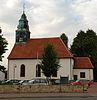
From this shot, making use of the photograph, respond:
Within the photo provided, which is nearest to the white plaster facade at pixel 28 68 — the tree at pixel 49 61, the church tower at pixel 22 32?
the church tower at pixel 22 32

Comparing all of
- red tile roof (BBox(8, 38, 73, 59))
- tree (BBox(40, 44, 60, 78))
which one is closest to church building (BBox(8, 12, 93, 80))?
red tile roof (BBox(8, 38, 73, 59))

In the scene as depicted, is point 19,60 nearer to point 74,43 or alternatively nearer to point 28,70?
point 28,70

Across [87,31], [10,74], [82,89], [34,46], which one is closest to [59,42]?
[34,46]

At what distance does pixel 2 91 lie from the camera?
37.6 meters

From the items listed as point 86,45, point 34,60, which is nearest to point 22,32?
point 34,60

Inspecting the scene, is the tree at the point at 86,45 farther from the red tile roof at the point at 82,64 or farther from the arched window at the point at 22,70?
the arched window at the point at 22,70

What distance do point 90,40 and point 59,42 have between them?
18.7 metres

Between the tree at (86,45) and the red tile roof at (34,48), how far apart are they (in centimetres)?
1657

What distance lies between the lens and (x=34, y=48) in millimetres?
82750

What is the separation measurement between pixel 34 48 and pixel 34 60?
377 centimetres

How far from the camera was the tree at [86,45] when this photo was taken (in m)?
94.7

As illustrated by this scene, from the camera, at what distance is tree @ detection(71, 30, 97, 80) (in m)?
94.7

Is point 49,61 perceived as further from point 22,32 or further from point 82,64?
point 22,32

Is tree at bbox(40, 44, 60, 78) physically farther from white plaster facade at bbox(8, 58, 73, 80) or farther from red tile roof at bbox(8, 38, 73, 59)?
red tile roof at bbox(8, 38, 73, 59)
